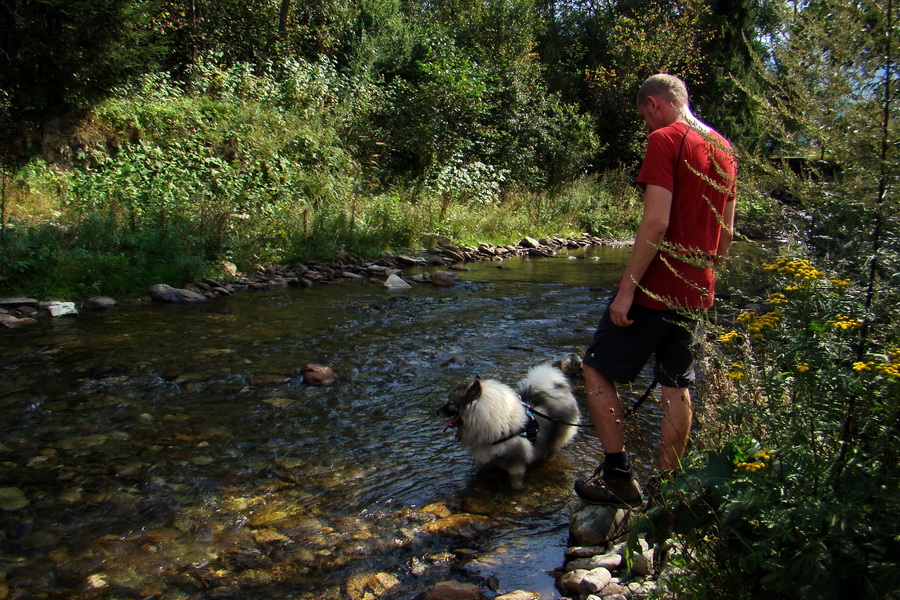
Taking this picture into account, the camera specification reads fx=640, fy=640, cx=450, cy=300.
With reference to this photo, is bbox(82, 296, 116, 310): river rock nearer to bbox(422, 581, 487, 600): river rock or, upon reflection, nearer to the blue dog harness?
the blue dog harness

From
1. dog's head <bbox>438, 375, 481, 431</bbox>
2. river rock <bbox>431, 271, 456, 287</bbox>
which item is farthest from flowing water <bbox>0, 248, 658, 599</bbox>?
river rock <bbox>431, 271, 456, 287</bbox>

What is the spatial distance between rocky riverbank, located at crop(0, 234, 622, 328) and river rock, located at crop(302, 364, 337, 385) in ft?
12.3

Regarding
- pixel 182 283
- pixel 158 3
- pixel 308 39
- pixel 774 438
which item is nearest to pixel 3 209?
pixel 182 283

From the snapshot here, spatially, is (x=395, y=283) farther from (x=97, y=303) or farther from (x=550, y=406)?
(x=550, y=406)

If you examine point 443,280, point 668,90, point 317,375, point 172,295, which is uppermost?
point 668,90

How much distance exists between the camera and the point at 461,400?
4.17 m

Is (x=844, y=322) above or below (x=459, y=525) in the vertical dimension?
above

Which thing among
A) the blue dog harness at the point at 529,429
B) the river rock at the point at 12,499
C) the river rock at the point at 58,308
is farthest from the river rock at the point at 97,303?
the blue dog harness at the point at 529,429

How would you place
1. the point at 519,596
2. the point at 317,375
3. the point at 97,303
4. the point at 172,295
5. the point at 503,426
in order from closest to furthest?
the point at 519,596, the point at 503,426, the point at 317,375, the point at 97,303, the point at 172,295

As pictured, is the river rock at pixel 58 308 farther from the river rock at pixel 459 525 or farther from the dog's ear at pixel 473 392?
the river rock at pixel 459 525

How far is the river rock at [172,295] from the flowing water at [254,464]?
944 mm

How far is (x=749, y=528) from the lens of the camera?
6.60 feet

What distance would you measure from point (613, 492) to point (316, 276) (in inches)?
329

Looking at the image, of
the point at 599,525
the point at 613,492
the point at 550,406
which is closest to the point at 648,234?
the point at 613,492
